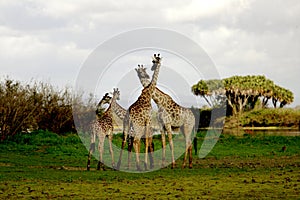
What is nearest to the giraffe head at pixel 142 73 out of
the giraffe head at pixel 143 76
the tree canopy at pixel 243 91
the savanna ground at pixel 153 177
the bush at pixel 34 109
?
the giraffe head at pixel 143 76

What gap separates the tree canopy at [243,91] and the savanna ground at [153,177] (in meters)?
32.5

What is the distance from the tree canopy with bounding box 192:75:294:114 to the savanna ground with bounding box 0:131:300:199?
3247cm

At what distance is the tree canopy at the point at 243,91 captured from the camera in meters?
53.6

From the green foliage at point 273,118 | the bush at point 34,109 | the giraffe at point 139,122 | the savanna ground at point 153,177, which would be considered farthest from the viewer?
the green foliage at point 273,118

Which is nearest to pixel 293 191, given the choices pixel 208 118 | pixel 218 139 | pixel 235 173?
pixel 235 173

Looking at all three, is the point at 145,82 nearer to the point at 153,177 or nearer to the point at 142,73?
the point at 142,73

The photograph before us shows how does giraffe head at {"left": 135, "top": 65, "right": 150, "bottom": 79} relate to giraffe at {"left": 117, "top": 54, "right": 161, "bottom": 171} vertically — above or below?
above

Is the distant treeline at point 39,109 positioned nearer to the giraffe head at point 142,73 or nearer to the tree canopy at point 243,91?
the giraffe head at point 142,73

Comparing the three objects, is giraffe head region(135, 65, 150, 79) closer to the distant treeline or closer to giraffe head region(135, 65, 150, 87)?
giraffe head region(135, 65, 150, 87)

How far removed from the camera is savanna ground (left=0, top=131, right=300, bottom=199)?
34.5 feet

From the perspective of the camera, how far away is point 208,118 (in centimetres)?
4578

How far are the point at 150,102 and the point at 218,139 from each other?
1189 centimetres

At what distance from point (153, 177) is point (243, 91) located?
4140 cm

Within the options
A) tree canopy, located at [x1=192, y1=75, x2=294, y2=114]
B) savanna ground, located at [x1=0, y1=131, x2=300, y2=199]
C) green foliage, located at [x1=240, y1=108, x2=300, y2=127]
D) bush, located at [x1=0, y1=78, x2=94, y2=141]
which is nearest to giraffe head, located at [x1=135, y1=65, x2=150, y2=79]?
savanna ground, located at [x1=0, y1=131, x2=300, y2=199]
